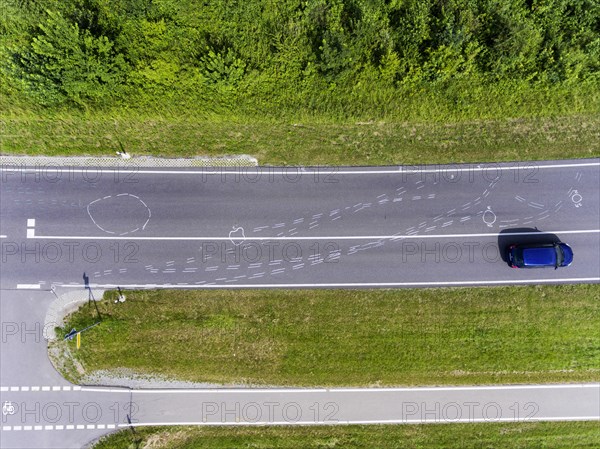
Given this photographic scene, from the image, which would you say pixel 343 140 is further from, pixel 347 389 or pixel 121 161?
pixel 347 389

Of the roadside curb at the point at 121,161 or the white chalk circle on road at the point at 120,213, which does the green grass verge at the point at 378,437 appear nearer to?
the white chalk circle on road at the point at 120,213

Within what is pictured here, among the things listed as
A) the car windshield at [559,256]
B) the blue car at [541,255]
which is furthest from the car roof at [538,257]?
the car windshield at [559,256]

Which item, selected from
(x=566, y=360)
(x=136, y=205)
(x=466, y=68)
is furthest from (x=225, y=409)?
(x=466, y=68)

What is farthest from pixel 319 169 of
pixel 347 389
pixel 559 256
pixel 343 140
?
pixel 559 256

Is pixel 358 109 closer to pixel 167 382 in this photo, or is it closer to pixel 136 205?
pixel 136 205

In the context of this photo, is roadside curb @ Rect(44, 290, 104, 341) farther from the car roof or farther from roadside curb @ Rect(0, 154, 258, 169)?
the car roof
